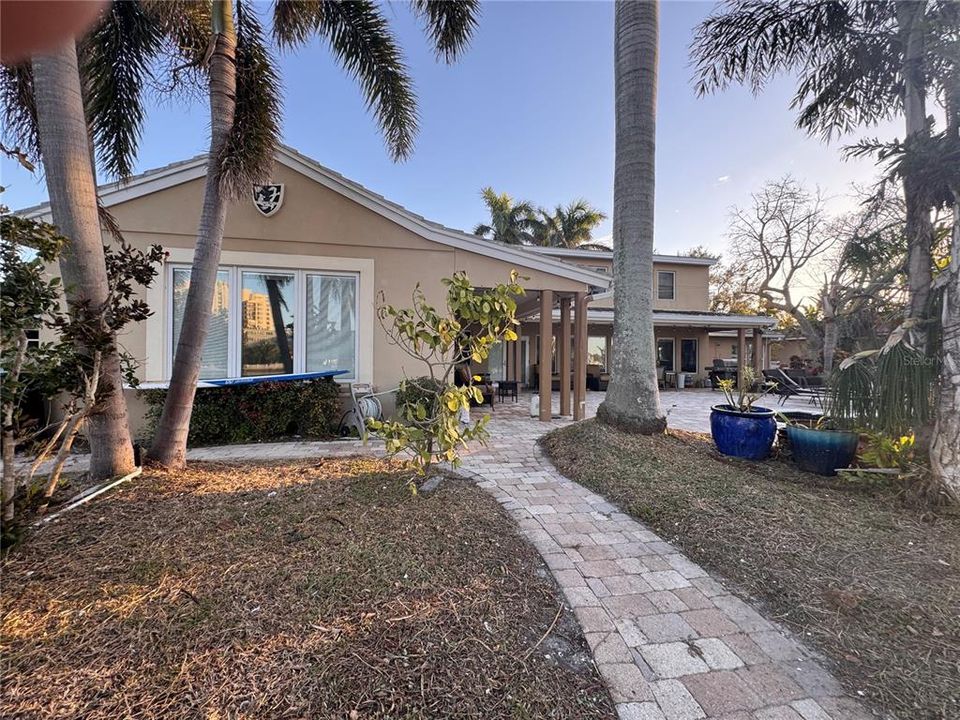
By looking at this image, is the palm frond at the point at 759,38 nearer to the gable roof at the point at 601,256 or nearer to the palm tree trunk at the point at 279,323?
the palm tree trunk at the point at 279,323

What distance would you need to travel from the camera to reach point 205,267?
430 centimetres

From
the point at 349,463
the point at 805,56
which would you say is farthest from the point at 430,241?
the point at 805,56

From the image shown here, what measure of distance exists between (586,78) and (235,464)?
9.34 metres

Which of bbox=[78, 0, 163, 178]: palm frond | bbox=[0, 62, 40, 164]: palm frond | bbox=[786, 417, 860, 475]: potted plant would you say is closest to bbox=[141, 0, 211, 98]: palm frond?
bbox=[78, 0, 163, 178]: palm frond

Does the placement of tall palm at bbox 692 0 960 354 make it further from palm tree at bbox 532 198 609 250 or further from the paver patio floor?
palm tree at bbox 532 198 609 250

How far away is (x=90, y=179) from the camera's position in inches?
137

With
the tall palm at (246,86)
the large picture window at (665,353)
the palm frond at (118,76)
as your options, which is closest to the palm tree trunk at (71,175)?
the tall palm at (246,86)

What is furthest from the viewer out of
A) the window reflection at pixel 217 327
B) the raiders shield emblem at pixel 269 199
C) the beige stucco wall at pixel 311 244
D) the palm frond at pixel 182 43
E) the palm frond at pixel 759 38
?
the raiders shield emblem at pixel 269 199

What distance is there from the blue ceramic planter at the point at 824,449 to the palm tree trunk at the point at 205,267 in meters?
6.88

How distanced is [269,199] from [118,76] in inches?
86.2

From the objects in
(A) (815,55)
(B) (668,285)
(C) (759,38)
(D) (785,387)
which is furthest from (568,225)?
(A) (815,55)

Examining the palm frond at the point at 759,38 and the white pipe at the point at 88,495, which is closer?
the white pipe at the point at 88,495

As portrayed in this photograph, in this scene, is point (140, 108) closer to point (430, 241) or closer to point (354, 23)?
point (354, 23)

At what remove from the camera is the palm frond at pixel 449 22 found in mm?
5869
